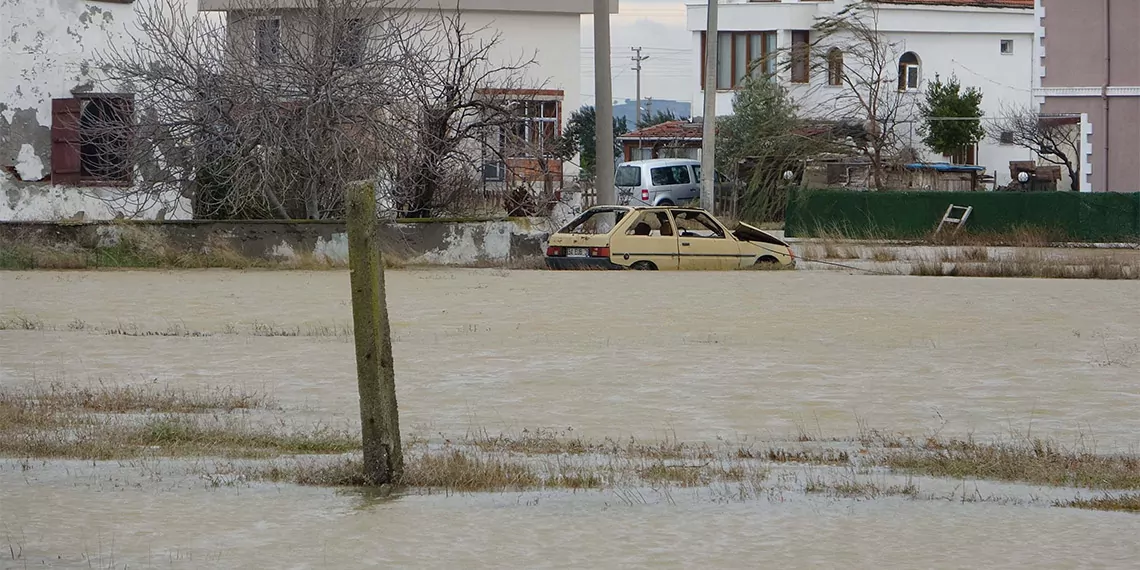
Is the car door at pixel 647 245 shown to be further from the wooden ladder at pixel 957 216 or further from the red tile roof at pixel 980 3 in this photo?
the red tile roof at pixel 980 3

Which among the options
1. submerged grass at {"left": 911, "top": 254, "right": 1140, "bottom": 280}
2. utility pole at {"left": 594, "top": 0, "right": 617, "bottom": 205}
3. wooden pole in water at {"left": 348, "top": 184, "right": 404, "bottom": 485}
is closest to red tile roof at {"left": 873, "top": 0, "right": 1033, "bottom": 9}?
utility pole at {"left": 594, "top": 0, "right": 617, "bottom": 205}

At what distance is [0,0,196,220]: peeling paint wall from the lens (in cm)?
2856

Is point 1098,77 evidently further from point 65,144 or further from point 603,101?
point 65,144

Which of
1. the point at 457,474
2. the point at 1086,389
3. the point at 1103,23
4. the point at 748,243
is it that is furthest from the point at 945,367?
the point at 1103,23

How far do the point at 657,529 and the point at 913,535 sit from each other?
119cm

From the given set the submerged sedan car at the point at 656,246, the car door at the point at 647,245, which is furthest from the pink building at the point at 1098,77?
the car door at the point at 647,245

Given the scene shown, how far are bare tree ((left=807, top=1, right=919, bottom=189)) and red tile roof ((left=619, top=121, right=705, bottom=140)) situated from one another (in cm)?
432

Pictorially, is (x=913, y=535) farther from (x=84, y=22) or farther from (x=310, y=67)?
(x=84, y=22)

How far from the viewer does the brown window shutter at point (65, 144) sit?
94.3ft

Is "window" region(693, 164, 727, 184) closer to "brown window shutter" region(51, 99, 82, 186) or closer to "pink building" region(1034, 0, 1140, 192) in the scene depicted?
"pink building" region(1034, 0, 1140, 192)

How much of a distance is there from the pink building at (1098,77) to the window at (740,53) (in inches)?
779

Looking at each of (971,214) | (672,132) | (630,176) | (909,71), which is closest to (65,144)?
(971,214)

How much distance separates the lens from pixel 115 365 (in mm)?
13469

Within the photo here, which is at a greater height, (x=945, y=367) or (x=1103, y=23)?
(x=1103, y=23)
